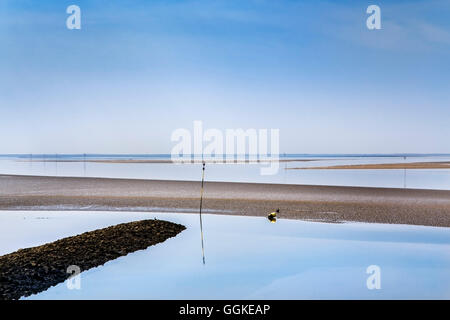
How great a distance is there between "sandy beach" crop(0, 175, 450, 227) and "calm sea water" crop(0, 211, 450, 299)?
2.19m

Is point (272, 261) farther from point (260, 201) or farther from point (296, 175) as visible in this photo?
point (296, 175)

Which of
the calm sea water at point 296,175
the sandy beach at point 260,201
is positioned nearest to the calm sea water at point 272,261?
the sandy beach at point 260,201

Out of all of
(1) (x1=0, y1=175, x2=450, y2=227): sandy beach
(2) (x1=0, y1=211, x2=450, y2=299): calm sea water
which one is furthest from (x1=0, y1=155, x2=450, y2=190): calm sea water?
(2) (x1=0, y1=211, x2=450, y2=299): calm sea water

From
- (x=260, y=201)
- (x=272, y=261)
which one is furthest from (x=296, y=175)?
(x=272, y=261)

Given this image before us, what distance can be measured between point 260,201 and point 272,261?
394 inches

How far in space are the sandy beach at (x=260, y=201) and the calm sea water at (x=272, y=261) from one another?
219 centimetres

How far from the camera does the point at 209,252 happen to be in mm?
9016

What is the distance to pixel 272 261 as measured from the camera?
823 cm

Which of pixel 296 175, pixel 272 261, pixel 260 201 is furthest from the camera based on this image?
pixel 296 175

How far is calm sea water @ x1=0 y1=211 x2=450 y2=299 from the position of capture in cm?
658

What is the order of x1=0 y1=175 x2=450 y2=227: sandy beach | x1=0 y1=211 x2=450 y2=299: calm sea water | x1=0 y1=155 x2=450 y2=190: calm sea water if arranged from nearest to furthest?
x1=0 y1=211 x2=450 y2=299: calm sea water < x1=0 y1=175 x2=450 y2=227: sandy beach < x1=0 y1=155 x2=450 y2=190: calm sea water

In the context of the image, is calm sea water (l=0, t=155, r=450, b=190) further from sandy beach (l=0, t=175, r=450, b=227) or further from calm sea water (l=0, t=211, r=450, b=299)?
calm sea water (l=0, t=211, r=450, b=299)
